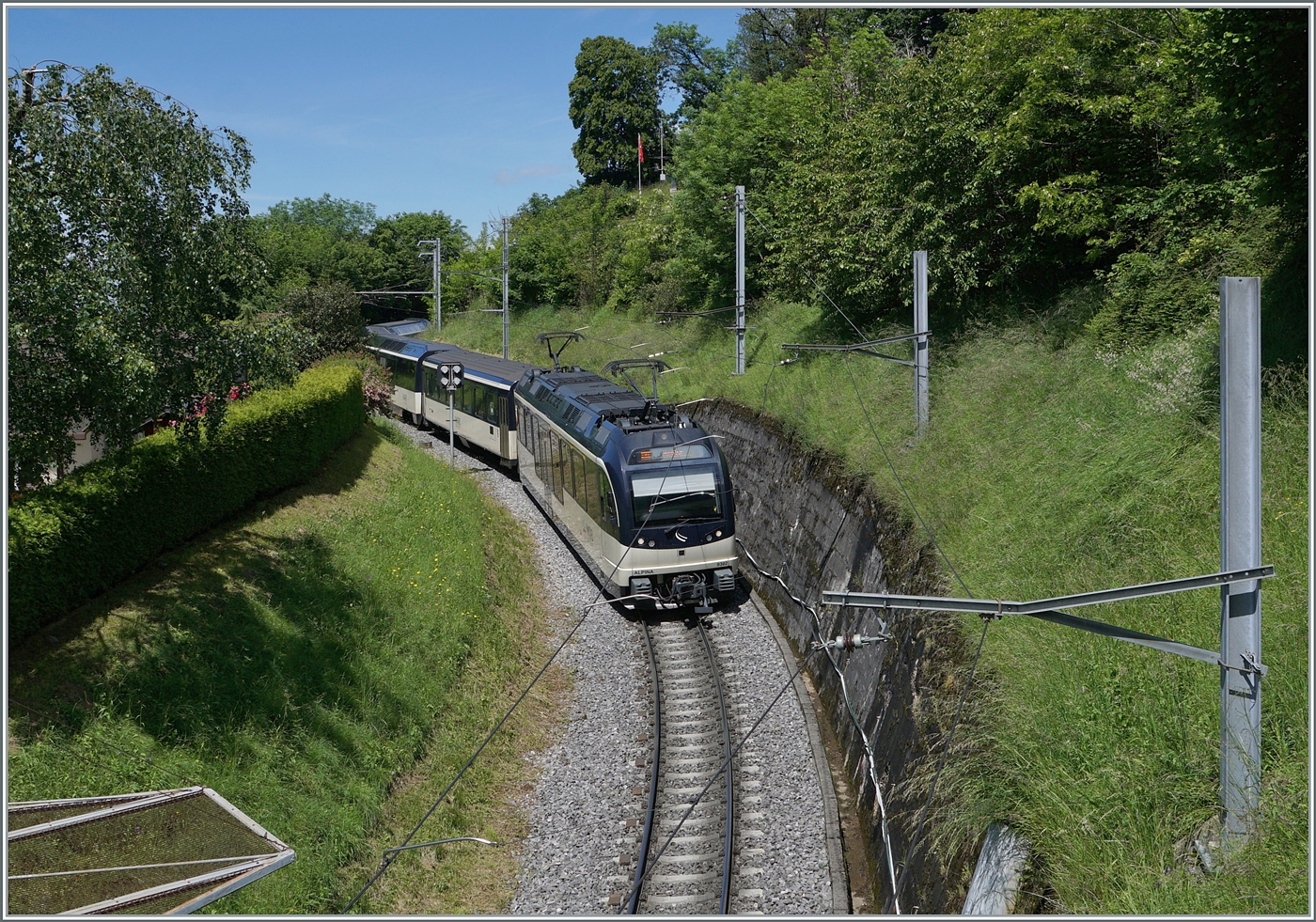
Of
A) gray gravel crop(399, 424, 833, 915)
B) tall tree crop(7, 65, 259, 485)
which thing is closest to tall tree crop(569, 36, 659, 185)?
gray gravel crop(399, 424, 833, 915)

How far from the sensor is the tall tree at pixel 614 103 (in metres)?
61.0

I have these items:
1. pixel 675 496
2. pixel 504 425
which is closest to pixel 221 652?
pixel 675 496

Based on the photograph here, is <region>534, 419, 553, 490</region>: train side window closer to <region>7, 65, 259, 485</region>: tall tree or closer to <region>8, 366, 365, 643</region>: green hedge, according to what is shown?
<region>8, 366, 365, 643</region>: green hedge

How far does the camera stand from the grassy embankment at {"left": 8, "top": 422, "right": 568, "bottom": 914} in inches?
364

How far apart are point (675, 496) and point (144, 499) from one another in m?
7.40

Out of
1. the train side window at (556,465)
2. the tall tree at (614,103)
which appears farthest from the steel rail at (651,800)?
the tall tree at (614,103)

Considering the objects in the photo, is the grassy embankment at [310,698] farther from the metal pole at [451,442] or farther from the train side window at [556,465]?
the metal pole at [451,442]

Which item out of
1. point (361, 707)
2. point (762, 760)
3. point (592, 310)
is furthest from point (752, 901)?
point (592, 310)

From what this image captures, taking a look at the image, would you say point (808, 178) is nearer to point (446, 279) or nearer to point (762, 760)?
point (762, 760)

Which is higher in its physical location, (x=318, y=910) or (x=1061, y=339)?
(x=1061, y=339)

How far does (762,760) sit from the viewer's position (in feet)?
37.9

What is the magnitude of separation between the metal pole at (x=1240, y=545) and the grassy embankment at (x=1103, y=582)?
18 centimetres

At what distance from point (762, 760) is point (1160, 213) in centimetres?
1077

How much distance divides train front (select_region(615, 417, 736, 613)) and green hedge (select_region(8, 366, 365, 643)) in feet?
19.8
